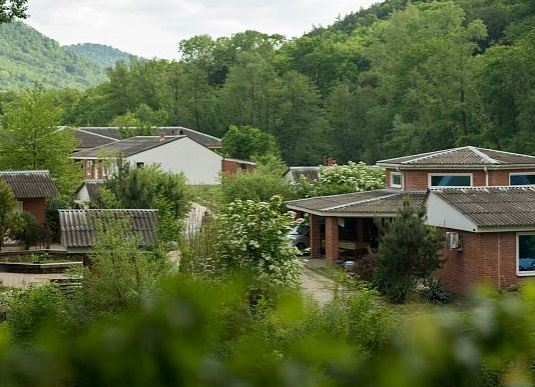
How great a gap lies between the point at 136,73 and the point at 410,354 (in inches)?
3763

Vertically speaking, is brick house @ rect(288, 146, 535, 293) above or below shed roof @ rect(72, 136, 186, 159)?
below

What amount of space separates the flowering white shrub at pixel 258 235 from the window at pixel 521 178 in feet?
41.3

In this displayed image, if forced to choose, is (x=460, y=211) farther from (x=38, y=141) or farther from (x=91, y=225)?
(x=38, y=141)

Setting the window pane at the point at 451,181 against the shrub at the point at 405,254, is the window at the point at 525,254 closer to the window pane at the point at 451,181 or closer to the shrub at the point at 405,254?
the shrub at the point at 405,254

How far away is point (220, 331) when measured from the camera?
2662 mm

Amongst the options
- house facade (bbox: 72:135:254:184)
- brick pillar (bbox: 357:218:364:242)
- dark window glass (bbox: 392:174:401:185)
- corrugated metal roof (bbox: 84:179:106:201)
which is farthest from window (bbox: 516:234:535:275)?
house facade (bbox: 72:135:254:184)

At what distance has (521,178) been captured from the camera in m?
32.8

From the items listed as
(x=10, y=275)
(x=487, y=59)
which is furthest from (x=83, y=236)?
(x=487, y=59)

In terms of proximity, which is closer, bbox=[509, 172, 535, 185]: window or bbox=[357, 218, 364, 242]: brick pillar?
bbox=[357, 218, 364, 242]: brick pillar

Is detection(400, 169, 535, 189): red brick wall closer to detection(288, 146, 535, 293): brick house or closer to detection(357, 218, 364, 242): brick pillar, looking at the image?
detection(288, 146, 535, 293): brick house

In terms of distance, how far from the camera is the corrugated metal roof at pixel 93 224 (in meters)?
21.7

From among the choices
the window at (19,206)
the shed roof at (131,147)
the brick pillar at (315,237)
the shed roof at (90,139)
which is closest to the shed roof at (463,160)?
the brick pillar at (315,237)

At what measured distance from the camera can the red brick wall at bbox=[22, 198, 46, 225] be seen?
115 feet

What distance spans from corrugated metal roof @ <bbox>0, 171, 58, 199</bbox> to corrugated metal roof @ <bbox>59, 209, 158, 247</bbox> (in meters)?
10.6
